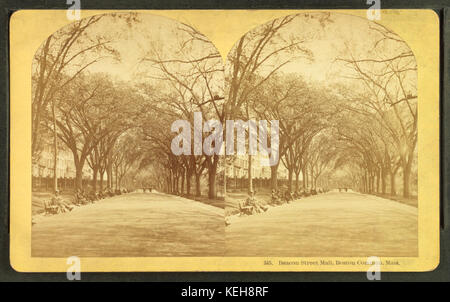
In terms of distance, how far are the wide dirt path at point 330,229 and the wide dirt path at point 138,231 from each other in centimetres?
28

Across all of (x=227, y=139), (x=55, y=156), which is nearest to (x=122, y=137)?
(x=55, y=156)

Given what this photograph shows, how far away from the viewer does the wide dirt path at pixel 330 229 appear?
399 cm

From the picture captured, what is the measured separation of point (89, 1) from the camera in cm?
405

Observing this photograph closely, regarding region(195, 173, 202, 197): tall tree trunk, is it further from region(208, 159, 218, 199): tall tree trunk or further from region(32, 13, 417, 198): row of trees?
region(208, 159, 218, 199): tall tree trunk

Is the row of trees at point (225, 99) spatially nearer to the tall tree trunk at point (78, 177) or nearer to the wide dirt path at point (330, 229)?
the tall tree trunk at point (78, 177)

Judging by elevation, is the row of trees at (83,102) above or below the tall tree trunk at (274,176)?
above

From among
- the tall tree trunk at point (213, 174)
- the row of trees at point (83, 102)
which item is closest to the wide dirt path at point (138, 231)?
the tall tree trunk at point (213, 174)

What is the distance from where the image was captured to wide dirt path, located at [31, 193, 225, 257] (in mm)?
3992

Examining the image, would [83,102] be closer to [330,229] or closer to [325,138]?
[325,138]

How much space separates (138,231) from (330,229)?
6.54ft

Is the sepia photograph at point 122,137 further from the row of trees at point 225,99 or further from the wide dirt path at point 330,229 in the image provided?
the wide dirt path at point 330,229

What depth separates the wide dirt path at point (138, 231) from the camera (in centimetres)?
399

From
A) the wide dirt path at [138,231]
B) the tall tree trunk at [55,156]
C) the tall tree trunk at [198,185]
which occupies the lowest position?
the wide dirt path at [138,231]
